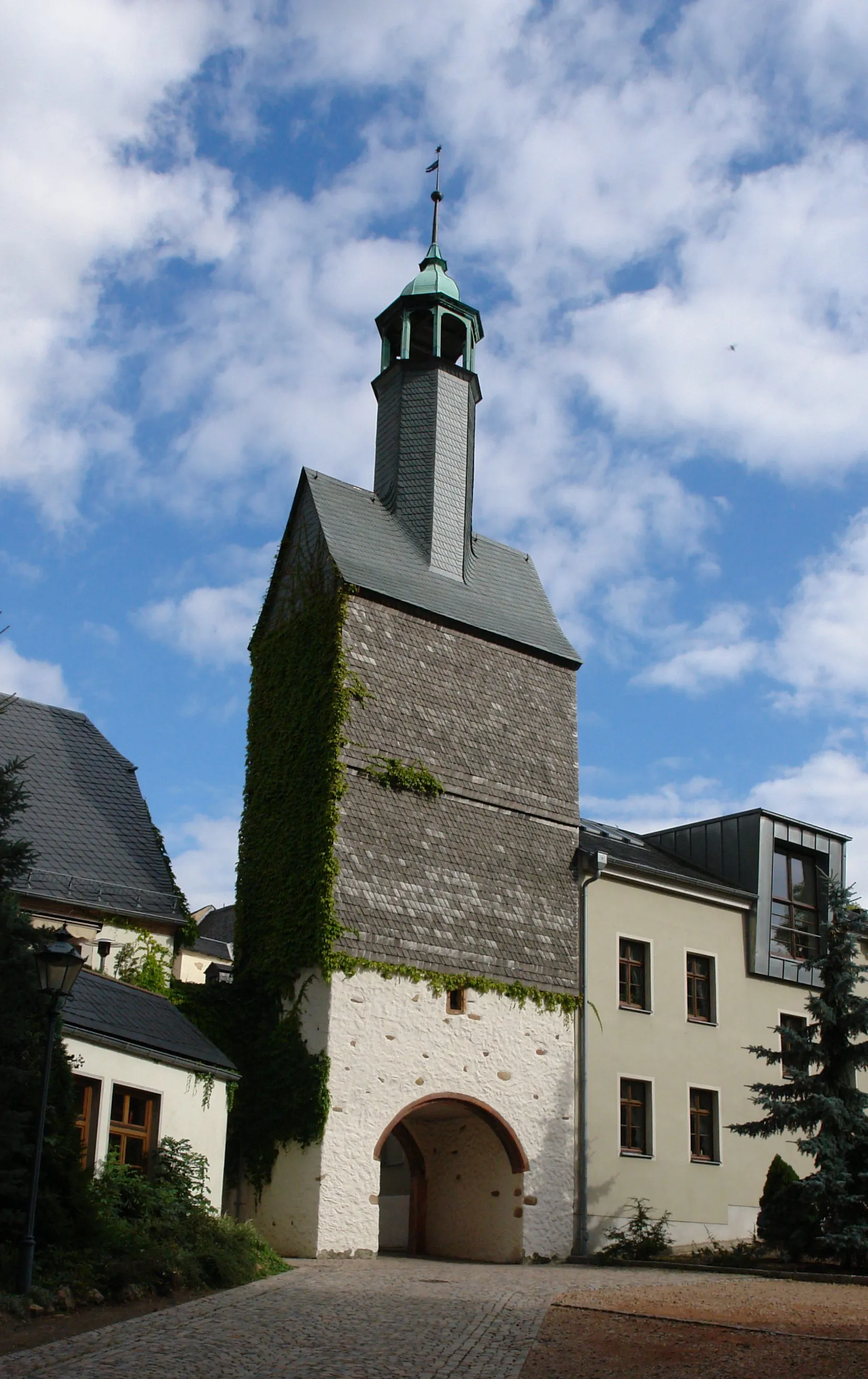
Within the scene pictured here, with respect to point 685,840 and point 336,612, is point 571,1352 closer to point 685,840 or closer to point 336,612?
point 336,612

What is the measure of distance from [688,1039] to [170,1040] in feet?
34.8

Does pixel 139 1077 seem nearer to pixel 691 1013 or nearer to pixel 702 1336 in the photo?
pixel 702 1336

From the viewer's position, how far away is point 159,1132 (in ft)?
50.5

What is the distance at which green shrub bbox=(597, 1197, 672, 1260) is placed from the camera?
65.4 feet

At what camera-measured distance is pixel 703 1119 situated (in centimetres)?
2336

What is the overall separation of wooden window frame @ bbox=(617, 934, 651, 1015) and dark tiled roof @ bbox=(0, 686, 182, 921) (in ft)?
24.9

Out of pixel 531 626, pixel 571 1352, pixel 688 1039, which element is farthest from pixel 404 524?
pixel 571 1352

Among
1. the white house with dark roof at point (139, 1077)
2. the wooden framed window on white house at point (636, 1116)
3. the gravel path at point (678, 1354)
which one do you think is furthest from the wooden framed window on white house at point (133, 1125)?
the wooden framed window on white house at point (636, 1116)

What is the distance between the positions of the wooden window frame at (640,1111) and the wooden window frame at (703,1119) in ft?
2.78

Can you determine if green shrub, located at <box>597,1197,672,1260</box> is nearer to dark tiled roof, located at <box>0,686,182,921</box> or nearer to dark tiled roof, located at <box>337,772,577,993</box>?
dark tiled roof, located at <box>337,772,577,993</box>

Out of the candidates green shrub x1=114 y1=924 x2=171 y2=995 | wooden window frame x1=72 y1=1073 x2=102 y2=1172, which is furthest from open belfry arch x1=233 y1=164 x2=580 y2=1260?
wooden window frame x1=72 y1=1073 x2=102 y2=1172

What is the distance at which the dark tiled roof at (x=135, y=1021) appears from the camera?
14.9 m

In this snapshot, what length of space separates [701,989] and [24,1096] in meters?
15.3

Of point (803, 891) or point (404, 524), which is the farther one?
point (803, 891)
